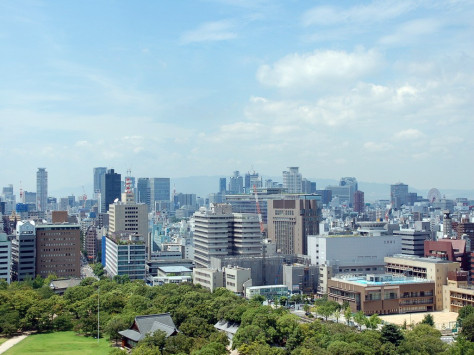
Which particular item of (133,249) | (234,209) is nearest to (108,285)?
(133,249)

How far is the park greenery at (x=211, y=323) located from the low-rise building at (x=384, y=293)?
2.07m

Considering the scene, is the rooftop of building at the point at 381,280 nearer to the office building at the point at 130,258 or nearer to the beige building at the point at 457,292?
the beige building at the point at 457,292

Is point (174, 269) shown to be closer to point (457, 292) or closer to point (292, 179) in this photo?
point (457, 292)

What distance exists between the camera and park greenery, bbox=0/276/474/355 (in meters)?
32.4

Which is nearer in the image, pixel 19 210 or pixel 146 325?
pixel 146 325

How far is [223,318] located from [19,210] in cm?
12246

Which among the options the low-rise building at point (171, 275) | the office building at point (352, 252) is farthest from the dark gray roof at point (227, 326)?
the office building at point (352, 252)

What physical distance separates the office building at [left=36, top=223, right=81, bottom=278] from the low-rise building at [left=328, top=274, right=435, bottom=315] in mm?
33407

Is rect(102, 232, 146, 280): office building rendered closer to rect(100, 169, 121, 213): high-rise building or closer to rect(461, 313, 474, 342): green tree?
rect(461, 313, 474, 342): green tree

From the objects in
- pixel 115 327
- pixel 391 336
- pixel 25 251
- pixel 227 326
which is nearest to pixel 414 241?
pixel 227 326

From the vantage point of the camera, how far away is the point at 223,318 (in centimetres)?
4175

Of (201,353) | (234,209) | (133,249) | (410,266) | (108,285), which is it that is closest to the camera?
(201,353)

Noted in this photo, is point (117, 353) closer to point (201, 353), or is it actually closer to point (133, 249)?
point (201, 353)

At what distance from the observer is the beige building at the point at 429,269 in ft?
185
